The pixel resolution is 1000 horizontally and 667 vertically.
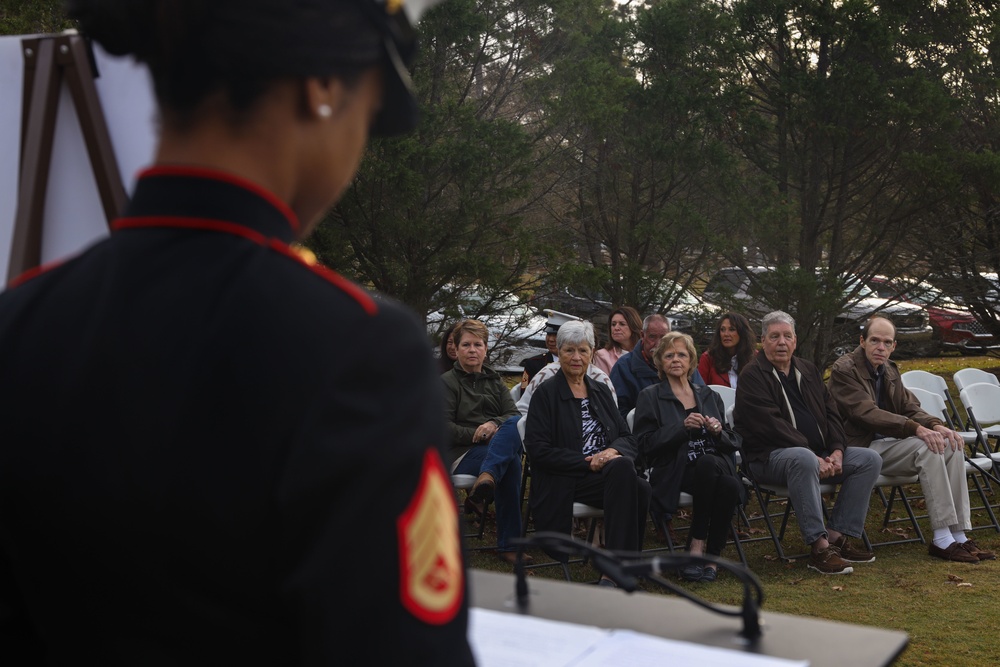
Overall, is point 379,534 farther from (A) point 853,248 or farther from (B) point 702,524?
(A) point 853,248

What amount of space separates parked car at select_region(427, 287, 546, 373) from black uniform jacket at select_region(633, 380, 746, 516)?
3.56 meters

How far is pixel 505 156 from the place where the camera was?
33.1 feet


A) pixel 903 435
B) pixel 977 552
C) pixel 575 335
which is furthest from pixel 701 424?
pixel 977 552

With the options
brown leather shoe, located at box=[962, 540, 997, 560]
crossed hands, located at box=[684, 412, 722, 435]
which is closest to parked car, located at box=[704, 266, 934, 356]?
brown leather shoe, located at box=[962, 540, 997, 560]

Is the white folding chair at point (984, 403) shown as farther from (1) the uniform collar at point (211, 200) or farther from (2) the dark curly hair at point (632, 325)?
(1) the uniform collar at point (211, 200)

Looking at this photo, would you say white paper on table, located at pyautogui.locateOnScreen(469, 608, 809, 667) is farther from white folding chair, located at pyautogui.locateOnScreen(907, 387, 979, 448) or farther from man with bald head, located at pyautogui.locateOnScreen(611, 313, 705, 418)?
white folding chair, located at pyautogui.locateOnScreen(907, 387, 979, 448)

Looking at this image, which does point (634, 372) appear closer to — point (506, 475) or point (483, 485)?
point (506, 475)

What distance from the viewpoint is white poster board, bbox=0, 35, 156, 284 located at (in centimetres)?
201

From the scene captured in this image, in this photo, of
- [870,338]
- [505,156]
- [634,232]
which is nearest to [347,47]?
[870,338]

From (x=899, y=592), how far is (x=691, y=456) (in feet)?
4.88

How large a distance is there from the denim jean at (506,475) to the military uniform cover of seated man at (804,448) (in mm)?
1638

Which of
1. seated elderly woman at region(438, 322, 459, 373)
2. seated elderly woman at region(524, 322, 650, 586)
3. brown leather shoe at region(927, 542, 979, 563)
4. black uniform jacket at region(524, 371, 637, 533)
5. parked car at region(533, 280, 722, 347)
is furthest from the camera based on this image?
parked car at region(533, 280, 722, 347)

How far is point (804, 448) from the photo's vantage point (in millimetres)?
6852

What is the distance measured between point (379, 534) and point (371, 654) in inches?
3.8
